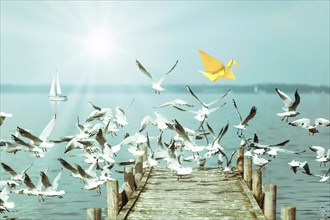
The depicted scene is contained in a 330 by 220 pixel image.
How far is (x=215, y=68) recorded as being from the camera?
60.2ft

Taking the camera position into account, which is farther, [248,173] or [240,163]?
[240,163]

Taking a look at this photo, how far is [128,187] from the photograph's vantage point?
15992 millimetres

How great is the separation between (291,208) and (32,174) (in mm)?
35416

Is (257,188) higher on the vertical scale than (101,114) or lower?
lower

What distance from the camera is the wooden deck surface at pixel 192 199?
14.2 m

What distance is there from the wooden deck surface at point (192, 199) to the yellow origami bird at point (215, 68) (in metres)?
3.11

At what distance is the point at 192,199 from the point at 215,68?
4.40 metres

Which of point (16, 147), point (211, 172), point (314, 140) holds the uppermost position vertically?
point (16, 147)

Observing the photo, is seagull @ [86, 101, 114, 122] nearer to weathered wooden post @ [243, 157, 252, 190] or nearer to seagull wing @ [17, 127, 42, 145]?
seagull wing @ [17, 127, 42, 145]

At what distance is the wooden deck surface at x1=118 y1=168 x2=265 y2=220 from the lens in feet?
46.5

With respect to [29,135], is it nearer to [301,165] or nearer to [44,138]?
[44,138]

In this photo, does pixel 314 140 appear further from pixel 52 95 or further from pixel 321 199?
pixel 52 95

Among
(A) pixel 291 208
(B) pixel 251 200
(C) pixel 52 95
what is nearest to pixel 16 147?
(B) pixel 251 200

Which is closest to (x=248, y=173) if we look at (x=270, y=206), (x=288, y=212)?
(x=270, y=206)
